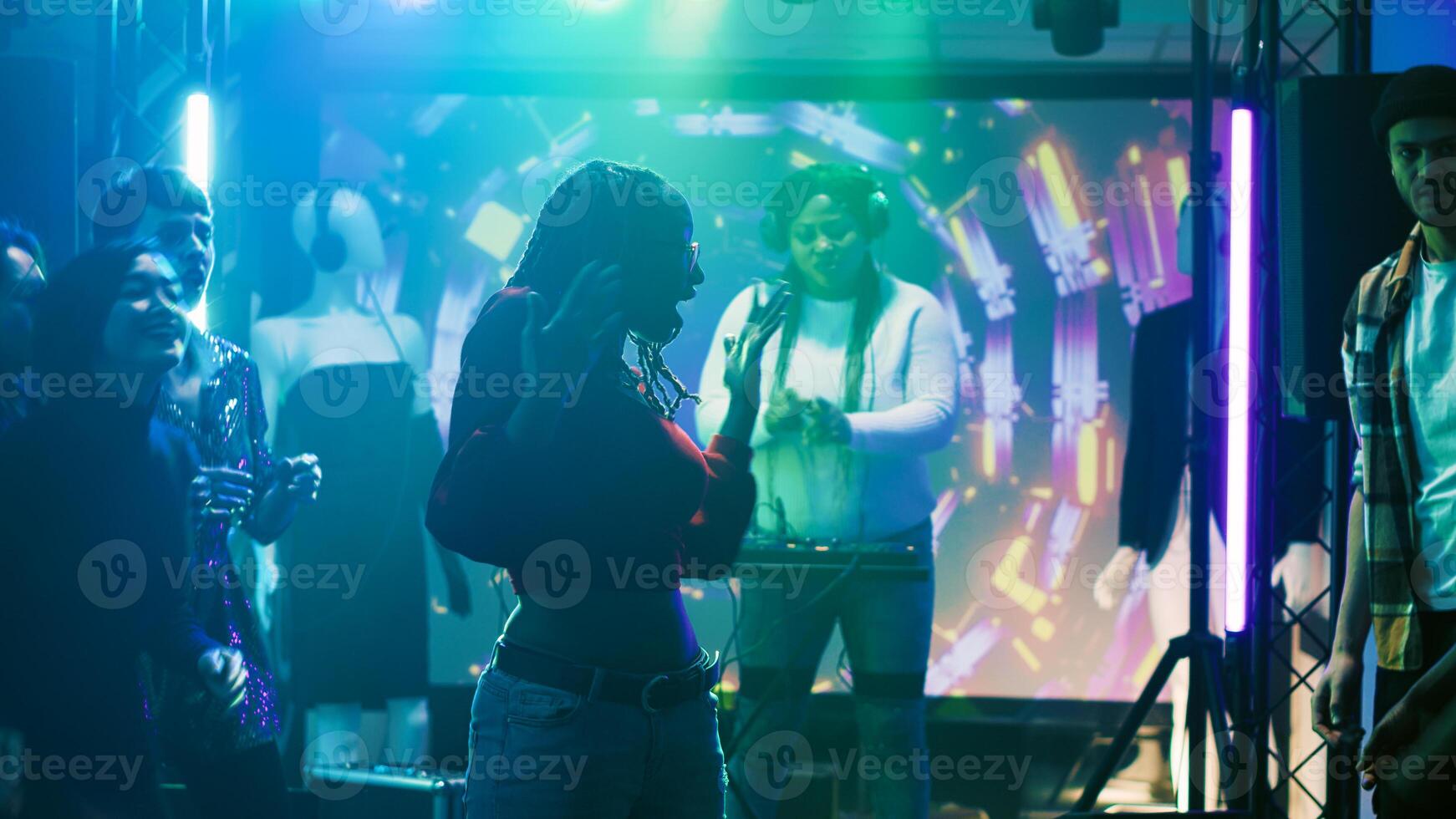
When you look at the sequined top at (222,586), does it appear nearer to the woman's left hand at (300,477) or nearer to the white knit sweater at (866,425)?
the woman's left hand at (300,477)

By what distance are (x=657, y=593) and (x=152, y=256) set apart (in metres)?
2.40

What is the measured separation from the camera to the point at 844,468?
11.8 feet

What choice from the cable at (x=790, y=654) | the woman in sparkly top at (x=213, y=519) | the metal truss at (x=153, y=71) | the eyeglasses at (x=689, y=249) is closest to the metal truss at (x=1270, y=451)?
the cable at (x=790, y=654)

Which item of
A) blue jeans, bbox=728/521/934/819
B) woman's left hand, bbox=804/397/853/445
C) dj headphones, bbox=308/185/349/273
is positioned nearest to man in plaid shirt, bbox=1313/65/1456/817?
blue jeans, bbox=728/521/934/819

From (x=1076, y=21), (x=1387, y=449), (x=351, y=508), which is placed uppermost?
(x=1076, y=21)

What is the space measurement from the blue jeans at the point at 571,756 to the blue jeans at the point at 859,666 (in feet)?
6.21

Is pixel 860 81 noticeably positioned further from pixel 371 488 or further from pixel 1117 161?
pixel 371 488

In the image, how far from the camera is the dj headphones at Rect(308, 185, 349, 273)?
3.90 metres

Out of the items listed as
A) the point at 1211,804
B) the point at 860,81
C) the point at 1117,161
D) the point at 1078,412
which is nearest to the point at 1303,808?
the point at 1211,804

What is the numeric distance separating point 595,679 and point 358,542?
8.90 feet

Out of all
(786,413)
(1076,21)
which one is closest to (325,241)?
(786,413)

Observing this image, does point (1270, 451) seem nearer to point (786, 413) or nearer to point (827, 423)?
point (827, 423)

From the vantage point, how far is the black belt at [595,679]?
1374 mm

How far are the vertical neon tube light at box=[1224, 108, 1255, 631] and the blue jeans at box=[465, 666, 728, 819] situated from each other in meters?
2.04
